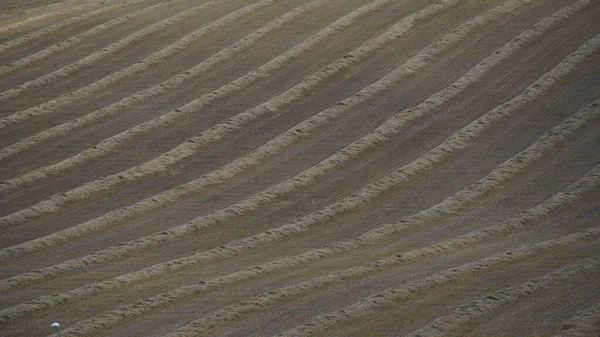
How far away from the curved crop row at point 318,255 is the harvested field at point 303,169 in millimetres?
53

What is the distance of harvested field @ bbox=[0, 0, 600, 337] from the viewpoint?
1962cm

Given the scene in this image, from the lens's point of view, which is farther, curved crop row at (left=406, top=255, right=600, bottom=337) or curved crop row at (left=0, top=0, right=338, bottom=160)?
curved crop row at (left=0, top=0, right=338, bottom=160)

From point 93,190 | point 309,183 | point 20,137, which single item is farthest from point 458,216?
point 20,137

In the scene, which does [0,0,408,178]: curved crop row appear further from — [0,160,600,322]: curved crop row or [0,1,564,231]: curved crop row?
[0,160,600,322]: curved crop row

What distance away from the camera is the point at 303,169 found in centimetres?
2661

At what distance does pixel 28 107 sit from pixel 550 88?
56.6 feet

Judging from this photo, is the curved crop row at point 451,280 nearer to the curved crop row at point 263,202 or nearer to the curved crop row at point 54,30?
the curved crop row at point 263,202

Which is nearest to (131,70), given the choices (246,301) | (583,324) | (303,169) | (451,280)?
(303,169)

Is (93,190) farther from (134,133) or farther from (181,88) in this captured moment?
(181,88)

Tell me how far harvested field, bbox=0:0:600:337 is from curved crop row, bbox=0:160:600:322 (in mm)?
53

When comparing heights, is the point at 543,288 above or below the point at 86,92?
below

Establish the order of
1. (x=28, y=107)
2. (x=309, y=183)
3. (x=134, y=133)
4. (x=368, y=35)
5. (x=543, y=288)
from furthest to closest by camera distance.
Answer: (x=368, y=35) < (x=28, y=107) < (x=134, y=133) < (x=309, y=183) < (x=543, y=288)

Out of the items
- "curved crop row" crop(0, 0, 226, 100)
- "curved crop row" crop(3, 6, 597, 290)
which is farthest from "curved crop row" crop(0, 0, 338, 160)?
"curved crop row" crop(3, 6, 597, 290)

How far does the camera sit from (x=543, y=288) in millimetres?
19109
